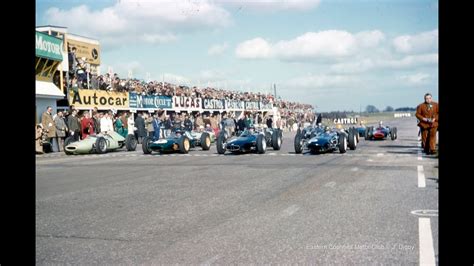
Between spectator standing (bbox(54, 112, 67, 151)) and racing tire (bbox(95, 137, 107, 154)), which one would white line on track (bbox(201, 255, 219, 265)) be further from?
spectator standing (bbox(54, 112, 67, 151))

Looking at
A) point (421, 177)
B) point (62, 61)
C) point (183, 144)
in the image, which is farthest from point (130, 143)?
point (421, 177)

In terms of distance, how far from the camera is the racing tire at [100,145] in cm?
1964

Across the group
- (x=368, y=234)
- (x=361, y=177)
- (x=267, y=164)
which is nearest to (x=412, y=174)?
(x=361, y=177)

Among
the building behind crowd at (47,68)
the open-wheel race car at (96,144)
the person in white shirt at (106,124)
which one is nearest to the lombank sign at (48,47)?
the building behind crowd at (47,68)

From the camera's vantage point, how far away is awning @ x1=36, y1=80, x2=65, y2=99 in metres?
23.0

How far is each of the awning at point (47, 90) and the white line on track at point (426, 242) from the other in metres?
20.3

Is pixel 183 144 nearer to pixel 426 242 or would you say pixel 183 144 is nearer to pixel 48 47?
pixel 48 47

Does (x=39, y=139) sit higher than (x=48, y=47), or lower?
lower

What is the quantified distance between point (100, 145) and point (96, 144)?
200 millimetres

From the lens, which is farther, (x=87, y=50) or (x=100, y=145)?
(x=87, y=50)

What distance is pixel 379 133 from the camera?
26797 millimetres

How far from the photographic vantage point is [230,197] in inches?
324
